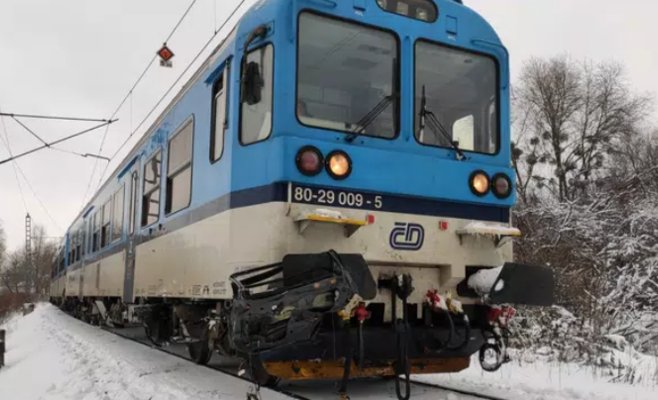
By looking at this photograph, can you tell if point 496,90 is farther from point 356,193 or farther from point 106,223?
point 106,223

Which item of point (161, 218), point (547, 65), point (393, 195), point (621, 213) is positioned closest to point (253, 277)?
point (393, 195)

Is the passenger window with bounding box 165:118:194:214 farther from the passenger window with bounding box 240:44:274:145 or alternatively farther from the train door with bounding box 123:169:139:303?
the train door with bounding box 123:169:139:303

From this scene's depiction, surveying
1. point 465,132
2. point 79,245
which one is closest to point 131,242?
point 465,132

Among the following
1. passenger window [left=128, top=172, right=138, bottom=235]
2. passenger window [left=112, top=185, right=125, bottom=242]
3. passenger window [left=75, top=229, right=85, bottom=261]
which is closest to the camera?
passenger window [left=128, top=172, right=138, bottom=235]

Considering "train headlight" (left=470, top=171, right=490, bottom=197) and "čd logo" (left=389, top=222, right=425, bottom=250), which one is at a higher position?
"train headlight" (left=470, top=171, right=490, bottom=197)

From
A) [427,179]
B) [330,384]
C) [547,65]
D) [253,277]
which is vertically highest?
[547,65]

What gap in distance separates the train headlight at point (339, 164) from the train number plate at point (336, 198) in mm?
119

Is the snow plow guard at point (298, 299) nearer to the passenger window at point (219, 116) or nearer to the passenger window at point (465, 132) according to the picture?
the passenger window at point (219, 116)

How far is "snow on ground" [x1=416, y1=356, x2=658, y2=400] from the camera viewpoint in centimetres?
589

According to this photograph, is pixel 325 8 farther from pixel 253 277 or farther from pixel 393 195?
pixel 253 277

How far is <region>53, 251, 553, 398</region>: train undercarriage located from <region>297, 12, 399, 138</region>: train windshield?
1.21 metres

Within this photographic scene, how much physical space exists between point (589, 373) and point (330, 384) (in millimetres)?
3218

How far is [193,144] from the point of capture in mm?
6543

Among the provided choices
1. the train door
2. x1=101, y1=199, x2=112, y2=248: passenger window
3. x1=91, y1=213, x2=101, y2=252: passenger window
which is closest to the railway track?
the train door
